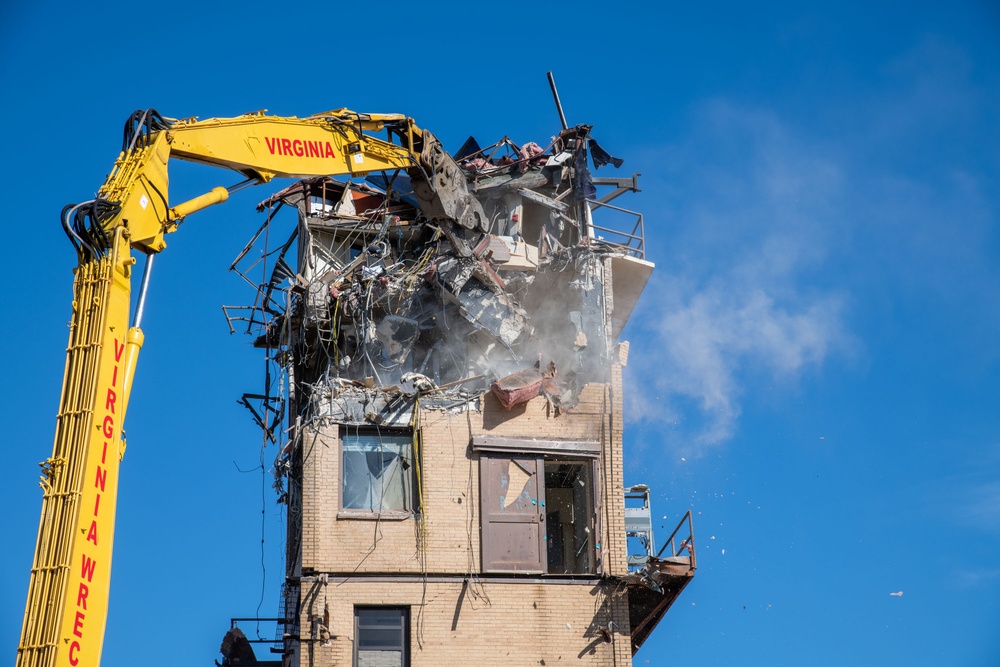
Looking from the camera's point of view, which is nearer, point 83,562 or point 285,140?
point 83,562

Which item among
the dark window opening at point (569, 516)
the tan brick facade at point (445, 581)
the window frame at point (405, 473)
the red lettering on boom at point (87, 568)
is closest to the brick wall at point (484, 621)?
the tan brick facade at point (445, 581)

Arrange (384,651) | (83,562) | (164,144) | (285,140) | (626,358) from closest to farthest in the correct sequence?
1. (83,562)
2. (164,144)
3. (285,140)
4. (384,651)
5. (626,358)

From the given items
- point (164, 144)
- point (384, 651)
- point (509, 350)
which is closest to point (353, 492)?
point (384, 651)

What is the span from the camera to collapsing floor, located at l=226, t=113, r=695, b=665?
26953mm

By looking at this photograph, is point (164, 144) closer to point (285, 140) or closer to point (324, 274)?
point (285, 140)

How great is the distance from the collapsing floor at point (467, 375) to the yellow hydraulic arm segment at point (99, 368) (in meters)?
6.53

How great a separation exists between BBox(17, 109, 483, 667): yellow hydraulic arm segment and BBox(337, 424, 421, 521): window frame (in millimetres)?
6791

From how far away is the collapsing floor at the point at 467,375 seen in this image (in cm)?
2695

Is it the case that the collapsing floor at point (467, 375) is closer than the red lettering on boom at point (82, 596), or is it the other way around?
the red lettering on boom at point (82, 596)

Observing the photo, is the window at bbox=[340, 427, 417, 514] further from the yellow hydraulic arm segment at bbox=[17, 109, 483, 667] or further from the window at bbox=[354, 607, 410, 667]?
the yellow hydraulic arm segment at bbox=[17, 109, 483, 667]

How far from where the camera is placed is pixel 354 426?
27.5 metres

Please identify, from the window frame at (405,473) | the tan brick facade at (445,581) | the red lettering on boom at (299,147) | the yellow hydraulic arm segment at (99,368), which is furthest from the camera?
the window frame at (405,473)

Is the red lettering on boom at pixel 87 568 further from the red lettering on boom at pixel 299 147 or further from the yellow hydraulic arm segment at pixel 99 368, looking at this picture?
the red lettering on boom at pixel 299 147

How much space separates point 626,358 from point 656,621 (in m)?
6.13
